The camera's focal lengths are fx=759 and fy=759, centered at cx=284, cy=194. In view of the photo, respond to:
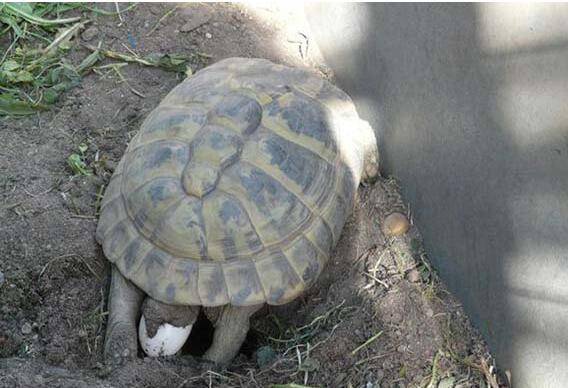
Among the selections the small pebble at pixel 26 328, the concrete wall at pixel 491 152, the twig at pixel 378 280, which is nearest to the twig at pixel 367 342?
the twig at pixel 378 280

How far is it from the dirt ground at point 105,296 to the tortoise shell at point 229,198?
182 millimetres

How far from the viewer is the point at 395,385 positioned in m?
3.00

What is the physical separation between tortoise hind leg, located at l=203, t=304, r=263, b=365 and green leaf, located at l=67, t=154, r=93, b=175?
3.21ft

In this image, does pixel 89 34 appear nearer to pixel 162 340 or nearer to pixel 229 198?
pixel 229 198

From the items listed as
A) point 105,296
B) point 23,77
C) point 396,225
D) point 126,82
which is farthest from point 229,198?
point 23,77

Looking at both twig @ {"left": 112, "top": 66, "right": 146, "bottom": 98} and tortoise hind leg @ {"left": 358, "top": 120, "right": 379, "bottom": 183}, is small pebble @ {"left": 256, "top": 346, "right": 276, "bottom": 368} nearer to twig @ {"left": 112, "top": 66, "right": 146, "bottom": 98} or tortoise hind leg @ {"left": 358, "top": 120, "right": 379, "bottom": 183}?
tortoise hind leg @ {"left": 358, "top": 120, "right": 379, "bottom": 183}

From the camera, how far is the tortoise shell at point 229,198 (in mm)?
3027

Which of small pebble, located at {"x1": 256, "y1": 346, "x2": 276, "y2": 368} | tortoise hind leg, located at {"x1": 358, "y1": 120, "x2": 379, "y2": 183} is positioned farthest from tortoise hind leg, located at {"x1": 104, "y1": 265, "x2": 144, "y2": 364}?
tortoise hind leg, located at {"x1": 358, "y1": 120, "x2": 379, "y2": 183}

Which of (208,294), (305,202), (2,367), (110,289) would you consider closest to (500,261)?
(305,202)

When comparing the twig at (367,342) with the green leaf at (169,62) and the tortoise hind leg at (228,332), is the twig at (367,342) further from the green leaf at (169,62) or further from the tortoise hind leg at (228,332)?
the green leaf at (169,62)

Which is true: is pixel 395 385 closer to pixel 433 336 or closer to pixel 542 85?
pixel 433 336

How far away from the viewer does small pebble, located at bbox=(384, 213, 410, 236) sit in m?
3.54

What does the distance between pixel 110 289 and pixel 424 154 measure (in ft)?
4.93

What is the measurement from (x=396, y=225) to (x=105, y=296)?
4.45ft
